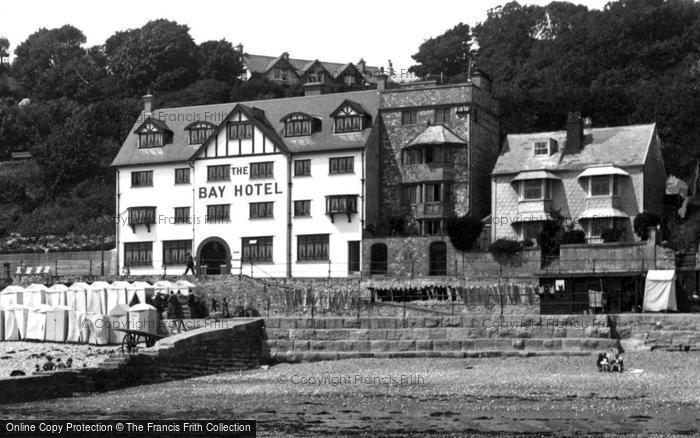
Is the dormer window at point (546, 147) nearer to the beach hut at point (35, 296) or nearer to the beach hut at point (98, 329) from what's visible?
the beach hut at point (98, 329)

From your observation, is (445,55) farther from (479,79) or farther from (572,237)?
(572,237)

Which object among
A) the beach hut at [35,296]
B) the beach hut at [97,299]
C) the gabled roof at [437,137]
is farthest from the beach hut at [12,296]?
the gabled roof at [437,137]

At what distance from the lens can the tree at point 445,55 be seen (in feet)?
405

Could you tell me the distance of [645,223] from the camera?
58.7m

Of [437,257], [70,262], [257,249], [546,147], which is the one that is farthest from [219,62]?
[437,257]

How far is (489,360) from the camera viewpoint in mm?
44188

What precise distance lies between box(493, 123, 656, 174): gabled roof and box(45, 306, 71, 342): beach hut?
22155mm

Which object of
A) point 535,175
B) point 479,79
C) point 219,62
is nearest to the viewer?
point 535,175

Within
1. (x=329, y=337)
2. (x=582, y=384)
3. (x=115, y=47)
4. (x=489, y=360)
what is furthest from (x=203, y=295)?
(x=115, y=47)

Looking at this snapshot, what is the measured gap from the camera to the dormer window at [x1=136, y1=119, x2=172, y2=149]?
7200 centimetres

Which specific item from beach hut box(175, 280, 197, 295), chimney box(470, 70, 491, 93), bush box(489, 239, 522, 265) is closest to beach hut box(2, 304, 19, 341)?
beach hut box(175, 280, 197, 295)

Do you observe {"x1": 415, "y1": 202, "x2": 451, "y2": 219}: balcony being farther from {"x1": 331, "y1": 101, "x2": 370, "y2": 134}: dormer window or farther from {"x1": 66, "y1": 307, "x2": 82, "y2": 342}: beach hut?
{"x1": 66, "y1": 307, "x2": 82, "y2": 342}: beach hut

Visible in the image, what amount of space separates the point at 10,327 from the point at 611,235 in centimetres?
2691

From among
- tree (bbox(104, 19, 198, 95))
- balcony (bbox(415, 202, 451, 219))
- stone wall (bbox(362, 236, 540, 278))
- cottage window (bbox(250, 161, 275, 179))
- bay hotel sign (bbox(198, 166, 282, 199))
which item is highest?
tree (bbox(104, 19, 198, 95))
